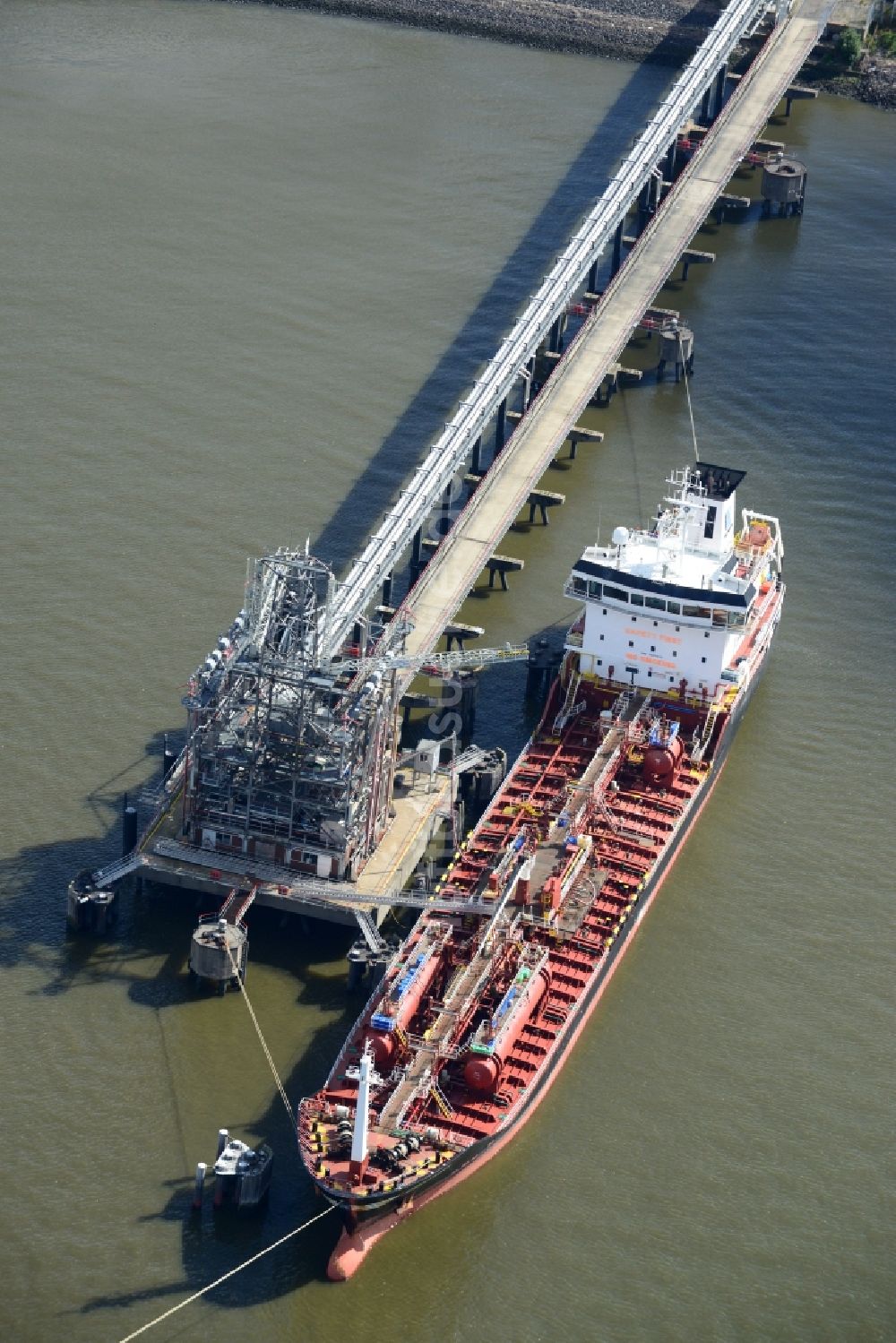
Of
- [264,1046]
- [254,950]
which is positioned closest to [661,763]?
[254,950]

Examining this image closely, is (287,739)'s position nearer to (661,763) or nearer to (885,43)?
(661,763)

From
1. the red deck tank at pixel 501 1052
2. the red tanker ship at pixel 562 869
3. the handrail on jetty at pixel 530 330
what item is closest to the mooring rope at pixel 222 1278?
the red tanker ship at pixel 562 869

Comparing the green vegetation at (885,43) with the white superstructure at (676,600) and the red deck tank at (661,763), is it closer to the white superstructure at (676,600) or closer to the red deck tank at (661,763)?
the white superstructure at (676,600)

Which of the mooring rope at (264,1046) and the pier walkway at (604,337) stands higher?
the pier walkway at (604,337)

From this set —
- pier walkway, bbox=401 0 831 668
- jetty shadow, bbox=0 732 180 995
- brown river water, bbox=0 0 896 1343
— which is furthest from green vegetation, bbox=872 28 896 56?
jetty shadow, bbox=0 732 180 995

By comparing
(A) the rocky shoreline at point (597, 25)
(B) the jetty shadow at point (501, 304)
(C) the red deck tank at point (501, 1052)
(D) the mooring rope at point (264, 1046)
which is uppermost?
(A) the rocky shoreline at point (597, 25)

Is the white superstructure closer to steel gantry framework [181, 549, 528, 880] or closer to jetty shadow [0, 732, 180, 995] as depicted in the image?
steel gantry framework [181, 549, 528, 880]

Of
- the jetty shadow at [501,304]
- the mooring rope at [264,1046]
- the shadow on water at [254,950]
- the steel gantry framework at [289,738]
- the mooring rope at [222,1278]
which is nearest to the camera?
the mooring rope at [222,1278]
